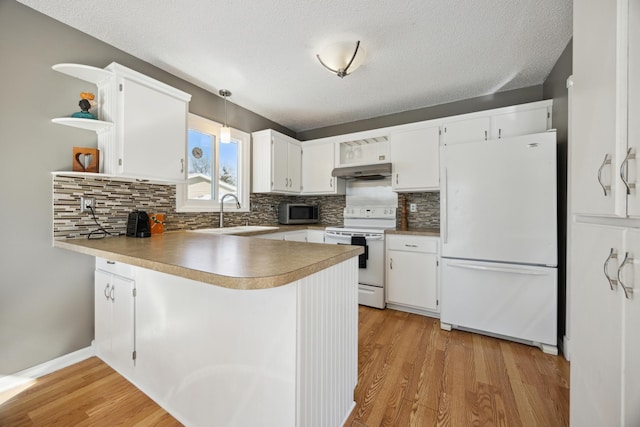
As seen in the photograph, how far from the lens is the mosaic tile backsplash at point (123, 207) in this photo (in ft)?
5.94

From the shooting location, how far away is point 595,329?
2.94 ft

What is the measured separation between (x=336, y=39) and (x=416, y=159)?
162 centimetres

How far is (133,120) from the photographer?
1.92 m

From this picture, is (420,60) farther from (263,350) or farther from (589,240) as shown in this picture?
(263,350)

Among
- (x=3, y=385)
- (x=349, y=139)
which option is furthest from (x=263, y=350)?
(x=349, y=139)

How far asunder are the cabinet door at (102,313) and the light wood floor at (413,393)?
0.47ft

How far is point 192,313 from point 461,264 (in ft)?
7.32

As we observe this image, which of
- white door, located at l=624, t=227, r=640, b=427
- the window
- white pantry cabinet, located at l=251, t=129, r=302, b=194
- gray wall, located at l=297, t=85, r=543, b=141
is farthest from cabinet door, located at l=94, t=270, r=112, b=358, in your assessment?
gray wall, located at l=297, t=85, r=543, b=141

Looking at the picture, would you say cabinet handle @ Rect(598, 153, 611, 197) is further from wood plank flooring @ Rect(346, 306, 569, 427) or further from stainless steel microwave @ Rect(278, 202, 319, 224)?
stainless steel microwave @ Rect(278, 202, 319, 224)

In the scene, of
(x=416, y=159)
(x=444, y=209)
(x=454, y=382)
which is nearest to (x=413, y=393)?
(x=454, y=382)

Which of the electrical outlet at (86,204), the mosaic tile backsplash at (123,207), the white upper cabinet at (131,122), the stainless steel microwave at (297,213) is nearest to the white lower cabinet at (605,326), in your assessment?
the mosaic tile backsplash at (123,207)

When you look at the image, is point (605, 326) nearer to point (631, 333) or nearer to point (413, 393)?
point (631, 333)

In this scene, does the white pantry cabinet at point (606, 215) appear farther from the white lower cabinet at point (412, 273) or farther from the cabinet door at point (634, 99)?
the white lower cabinet at point (412, 273)

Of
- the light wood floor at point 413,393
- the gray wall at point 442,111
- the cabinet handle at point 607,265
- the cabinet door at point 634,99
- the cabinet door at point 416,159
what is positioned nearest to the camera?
the cabinet door at point 634,99
